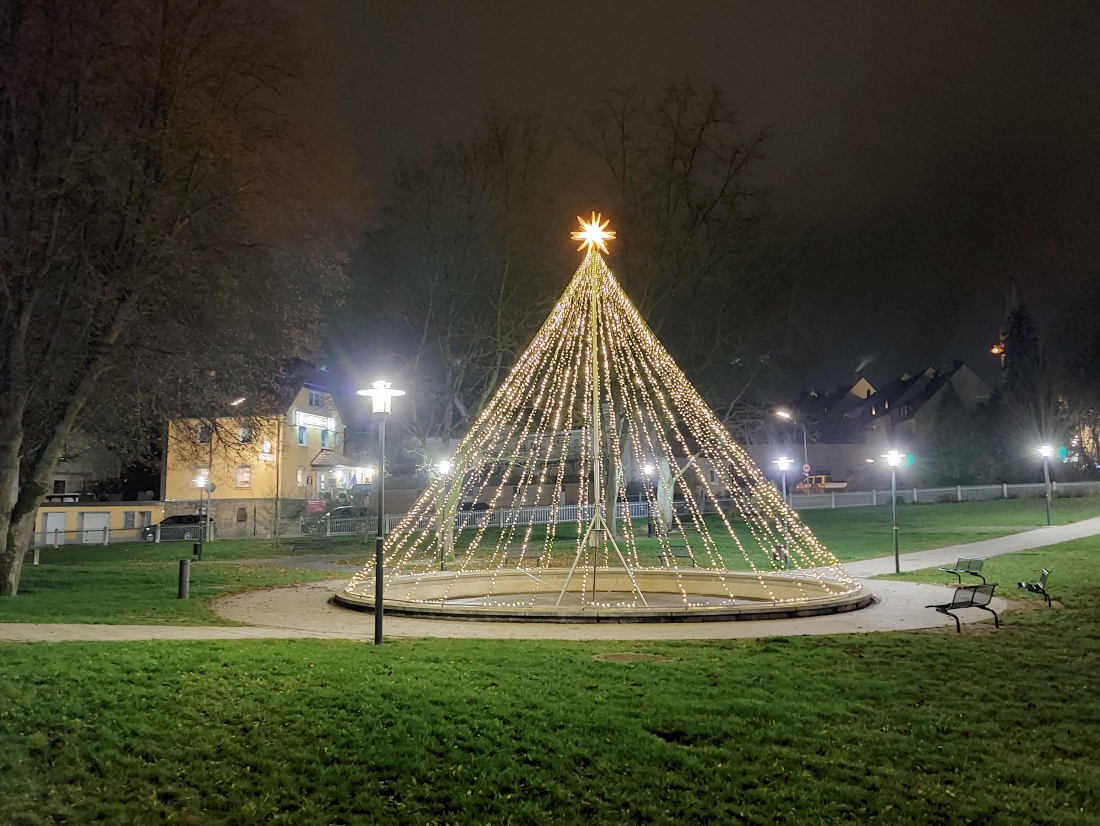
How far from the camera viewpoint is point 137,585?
19219mm

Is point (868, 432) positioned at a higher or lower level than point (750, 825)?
higher

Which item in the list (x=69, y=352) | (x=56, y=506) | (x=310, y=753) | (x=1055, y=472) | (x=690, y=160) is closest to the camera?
(x=310, y=753)

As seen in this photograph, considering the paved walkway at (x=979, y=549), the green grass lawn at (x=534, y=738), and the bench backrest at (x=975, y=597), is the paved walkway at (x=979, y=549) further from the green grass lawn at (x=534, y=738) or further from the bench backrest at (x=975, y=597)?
the green grass lawn at (x=534, y=738)

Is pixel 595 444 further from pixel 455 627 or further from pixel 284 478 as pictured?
pixel 284 478

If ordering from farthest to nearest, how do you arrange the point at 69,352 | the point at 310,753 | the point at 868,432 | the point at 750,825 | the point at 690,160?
1. the point at 868,432
2. the point at 690,160
3. the point at 69,352
4. the point at 310,753
5. the point at 750,825

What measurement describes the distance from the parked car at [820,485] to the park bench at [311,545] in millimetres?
39115

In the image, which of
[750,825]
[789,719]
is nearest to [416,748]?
[750,825]

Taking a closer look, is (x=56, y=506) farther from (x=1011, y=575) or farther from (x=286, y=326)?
(x=1011, y=575)

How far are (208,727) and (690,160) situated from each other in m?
23.1

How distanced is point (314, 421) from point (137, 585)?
36618 millimetres

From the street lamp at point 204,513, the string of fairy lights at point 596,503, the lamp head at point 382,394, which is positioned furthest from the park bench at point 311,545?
the lamp head at point 382,394

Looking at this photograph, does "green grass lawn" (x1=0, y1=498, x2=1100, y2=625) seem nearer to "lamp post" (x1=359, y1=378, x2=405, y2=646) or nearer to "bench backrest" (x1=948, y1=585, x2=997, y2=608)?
"lamp post" (x1=359, y1=378, x2=405, y2=646)

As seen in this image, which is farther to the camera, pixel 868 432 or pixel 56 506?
pixel 868 432

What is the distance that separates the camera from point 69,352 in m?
16.7
